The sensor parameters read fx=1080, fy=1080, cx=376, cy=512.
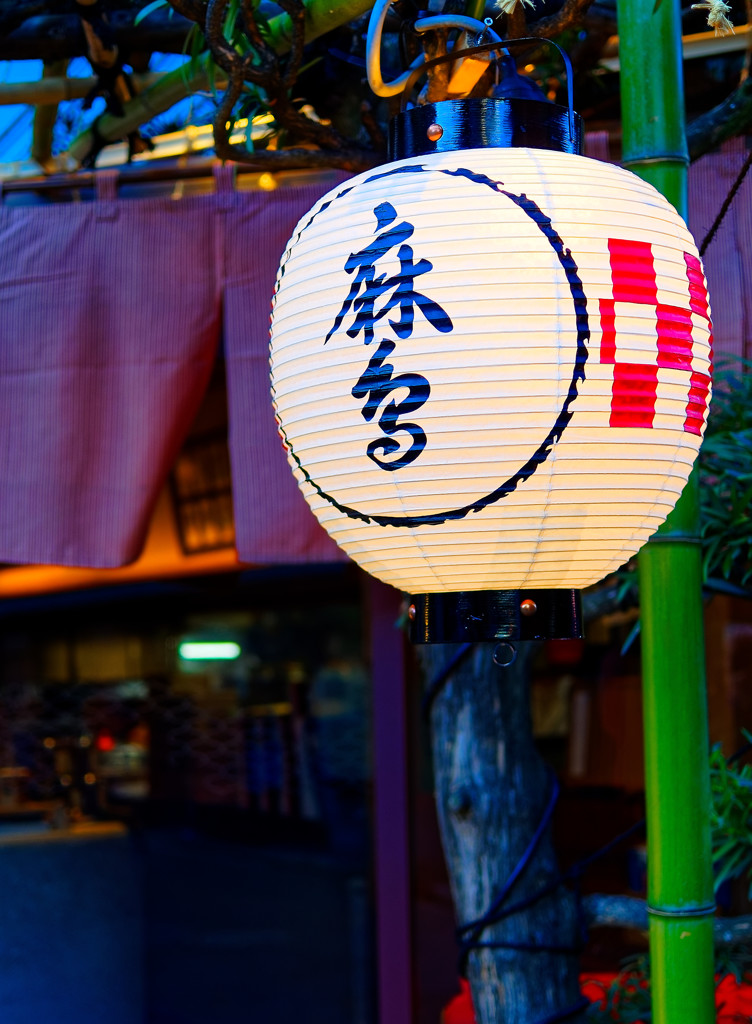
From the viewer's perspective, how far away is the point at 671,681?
2029 millimetres

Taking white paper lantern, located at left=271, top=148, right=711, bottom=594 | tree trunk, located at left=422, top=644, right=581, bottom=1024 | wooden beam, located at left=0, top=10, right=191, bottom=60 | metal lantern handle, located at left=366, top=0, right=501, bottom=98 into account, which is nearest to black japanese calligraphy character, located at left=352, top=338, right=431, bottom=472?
white paper lantern, located at left=271, top=148, right=711, bottom=594

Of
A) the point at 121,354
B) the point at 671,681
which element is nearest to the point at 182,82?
the point at 121,354

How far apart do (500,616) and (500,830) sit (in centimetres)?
132

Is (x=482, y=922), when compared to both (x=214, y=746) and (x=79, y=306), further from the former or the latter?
(x=214, y=746)

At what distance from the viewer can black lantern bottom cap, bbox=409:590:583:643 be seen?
167 centimetres

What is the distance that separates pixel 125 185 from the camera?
3537 millimetres

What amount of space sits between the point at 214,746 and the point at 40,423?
16.1 feet

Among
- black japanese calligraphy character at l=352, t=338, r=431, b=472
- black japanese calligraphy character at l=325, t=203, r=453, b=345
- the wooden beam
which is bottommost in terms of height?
black japanese calligraphy character at l=352, t=338, r=431, b=472

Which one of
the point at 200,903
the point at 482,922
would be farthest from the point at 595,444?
the point at 200,903

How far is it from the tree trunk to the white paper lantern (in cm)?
127

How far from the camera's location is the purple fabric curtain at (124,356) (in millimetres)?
3252

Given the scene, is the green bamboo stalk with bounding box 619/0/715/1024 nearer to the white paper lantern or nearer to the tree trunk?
the white paper lantern

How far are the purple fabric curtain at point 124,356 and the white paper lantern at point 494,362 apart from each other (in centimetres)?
159

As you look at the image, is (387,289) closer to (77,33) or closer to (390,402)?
(390,402)
